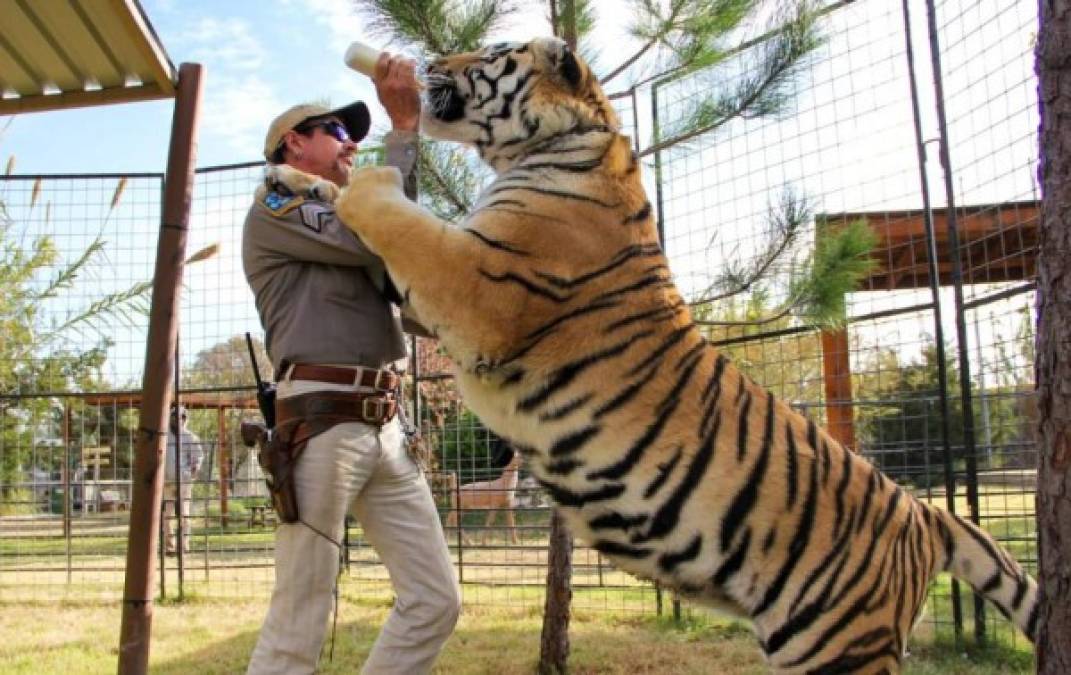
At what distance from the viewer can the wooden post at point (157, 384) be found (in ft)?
14.6

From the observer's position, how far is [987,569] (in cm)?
317

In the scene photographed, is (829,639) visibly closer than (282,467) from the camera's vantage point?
Yes

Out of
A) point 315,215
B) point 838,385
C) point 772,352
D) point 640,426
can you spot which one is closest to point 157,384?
point 315,215

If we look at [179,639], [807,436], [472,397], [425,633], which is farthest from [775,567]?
[179,639]

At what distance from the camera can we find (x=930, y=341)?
653 centimetres

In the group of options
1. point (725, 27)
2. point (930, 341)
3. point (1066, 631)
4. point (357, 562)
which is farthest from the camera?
point (357, 562)

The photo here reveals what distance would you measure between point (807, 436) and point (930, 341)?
391cm

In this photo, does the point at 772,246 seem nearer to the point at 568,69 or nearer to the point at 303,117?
the point at 568,69

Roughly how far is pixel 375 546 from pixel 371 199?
1.32 m

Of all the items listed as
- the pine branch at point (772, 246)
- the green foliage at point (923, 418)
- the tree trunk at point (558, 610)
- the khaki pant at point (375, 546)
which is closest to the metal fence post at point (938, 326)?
the green foliage at point (923, 418)

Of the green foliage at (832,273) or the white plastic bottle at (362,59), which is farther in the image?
the green foliage at (832,273)

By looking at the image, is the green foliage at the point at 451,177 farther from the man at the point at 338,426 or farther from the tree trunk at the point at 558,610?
the man at the point at 338,426

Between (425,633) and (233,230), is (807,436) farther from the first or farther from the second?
(233,230)

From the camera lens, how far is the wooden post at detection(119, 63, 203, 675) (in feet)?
14.6
